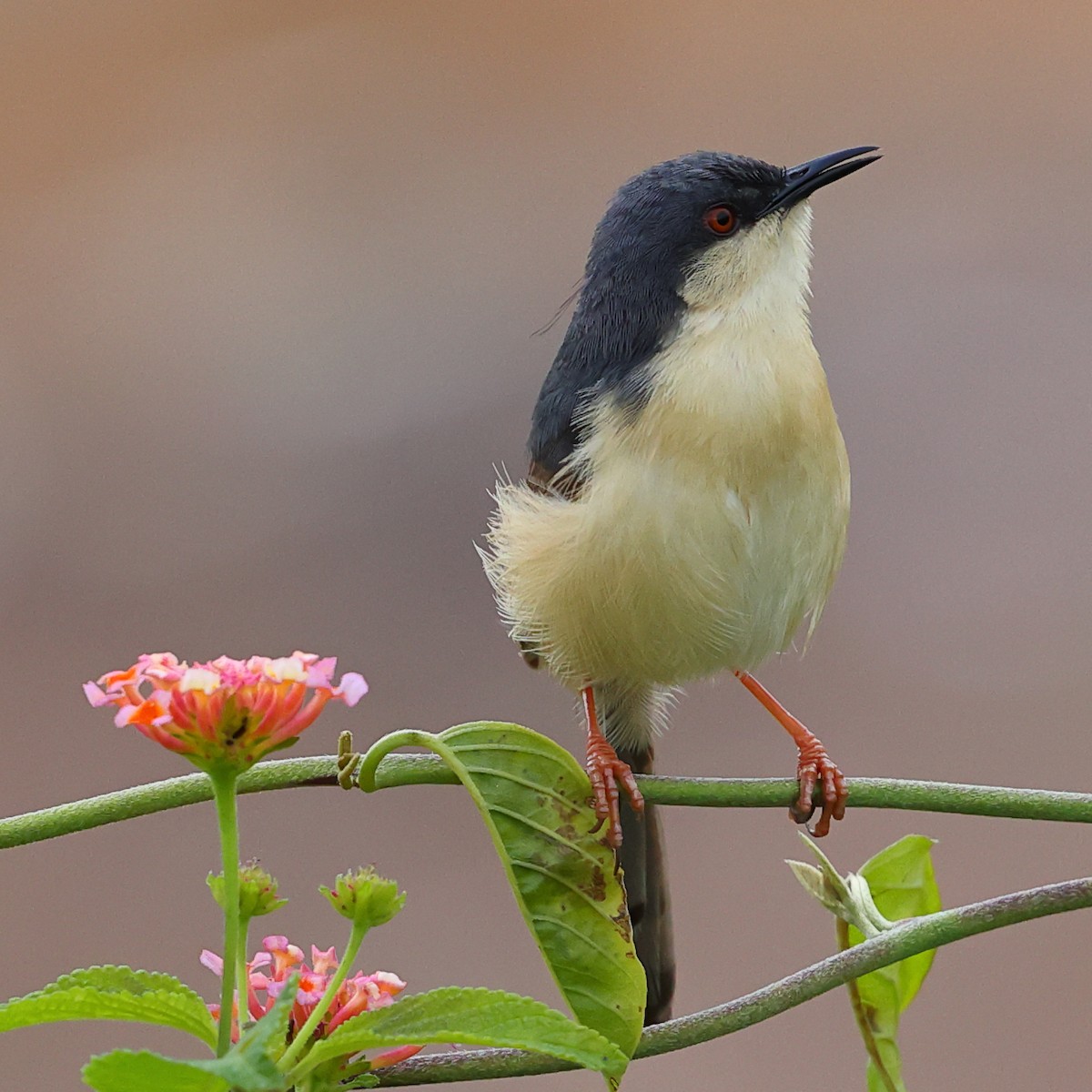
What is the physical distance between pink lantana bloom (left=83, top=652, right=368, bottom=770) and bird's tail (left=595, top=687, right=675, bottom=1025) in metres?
1.56

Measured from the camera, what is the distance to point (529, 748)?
1801mm

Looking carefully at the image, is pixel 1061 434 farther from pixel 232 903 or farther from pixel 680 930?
pixel 232 903

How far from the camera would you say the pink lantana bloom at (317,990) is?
5.26 feet

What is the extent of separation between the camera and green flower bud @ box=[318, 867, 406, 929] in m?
1.60

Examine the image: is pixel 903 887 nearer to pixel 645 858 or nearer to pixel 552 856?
pixel 552 856

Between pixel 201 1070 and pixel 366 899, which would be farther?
pixel 366 899

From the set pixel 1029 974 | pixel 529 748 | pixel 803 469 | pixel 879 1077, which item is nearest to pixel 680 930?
pixel 1029 974

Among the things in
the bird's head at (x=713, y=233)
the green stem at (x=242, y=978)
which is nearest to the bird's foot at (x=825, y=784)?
the bird's head at (x=713, y=233)

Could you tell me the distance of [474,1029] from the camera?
1357 millimetres

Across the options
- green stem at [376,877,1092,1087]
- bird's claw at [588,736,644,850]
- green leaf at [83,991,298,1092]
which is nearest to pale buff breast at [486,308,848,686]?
bird's claw at [588,736,644,850]

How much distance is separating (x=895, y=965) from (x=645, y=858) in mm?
1109

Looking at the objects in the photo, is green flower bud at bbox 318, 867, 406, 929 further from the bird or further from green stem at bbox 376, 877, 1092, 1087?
the bird

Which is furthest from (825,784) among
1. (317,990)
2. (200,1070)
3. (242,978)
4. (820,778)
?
(200,1070)

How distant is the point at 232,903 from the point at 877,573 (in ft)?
20.8
